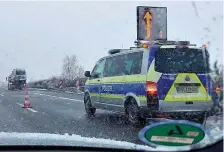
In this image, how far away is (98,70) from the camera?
10.5 meters

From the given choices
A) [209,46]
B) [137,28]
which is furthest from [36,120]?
[209,46]

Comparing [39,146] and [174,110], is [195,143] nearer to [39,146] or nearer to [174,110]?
[39,146]

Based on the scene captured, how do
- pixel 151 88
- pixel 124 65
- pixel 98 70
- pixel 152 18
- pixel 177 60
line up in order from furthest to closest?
pixel 98 70 < pixel 124 65 < pixel 151 88 < pixel 177 60 < pixel 152 18

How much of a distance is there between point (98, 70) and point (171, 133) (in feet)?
25.5

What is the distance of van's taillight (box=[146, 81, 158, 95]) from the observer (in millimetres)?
7656

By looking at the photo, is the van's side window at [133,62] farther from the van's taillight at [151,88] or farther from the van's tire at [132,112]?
the van's tire at [132,112]

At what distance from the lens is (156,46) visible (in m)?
7.68

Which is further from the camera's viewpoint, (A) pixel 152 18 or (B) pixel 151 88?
(B) pixel 151 88

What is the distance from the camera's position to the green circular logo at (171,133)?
268cm

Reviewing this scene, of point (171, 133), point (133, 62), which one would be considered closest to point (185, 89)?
point (133, 62)

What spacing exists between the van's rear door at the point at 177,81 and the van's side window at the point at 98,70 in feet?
9.09

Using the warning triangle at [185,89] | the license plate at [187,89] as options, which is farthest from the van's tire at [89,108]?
the license plate at [187,89]

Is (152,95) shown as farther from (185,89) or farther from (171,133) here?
(171,133)

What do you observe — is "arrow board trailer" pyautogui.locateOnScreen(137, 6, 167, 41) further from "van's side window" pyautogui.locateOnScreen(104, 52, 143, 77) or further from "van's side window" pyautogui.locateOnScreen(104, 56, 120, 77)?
"van's side window" pyautogui.locateOnScreen(104, 56, 120, 77)
